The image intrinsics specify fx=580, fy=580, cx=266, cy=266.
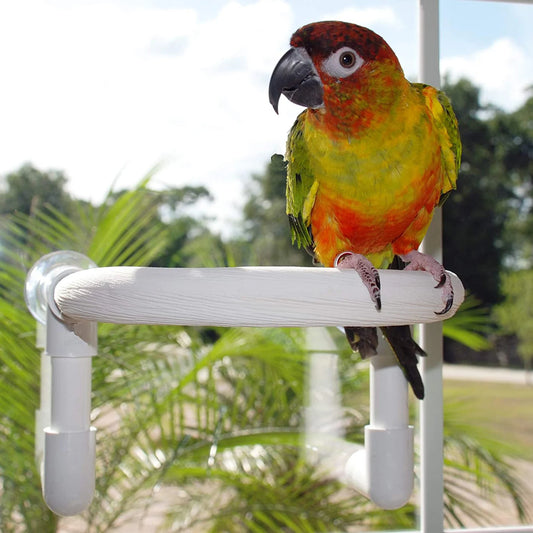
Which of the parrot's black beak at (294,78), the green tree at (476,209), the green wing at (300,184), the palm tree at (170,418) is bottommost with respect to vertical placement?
the palm tree at (170,418)

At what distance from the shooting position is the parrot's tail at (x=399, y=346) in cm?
74

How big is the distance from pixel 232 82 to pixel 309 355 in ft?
2.38

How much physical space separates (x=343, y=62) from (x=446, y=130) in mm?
215

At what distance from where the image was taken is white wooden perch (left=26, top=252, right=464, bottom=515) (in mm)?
463

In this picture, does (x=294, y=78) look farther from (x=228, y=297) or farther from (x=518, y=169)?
(x=518, y=169)

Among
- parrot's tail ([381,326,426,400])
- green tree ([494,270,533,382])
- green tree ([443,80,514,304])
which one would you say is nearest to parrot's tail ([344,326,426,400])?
parrot's tail ([381,326,426,400])

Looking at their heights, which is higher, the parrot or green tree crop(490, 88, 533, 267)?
green tree crop(490, 88, 533, 267)

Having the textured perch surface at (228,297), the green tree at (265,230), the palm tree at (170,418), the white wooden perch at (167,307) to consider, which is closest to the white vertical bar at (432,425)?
the palm tree at (170,418)

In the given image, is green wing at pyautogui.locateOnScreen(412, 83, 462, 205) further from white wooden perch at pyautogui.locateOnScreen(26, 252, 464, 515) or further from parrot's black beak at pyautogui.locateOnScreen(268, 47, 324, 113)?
white wooden perch at pyautogui.locateOnScreen(26, 252, 464, 515)

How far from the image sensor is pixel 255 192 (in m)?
1.55

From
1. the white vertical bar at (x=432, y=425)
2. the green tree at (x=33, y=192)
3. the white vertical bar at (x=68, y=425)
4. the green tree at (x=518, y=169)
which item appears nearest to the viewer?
the white vertical bar at (x=68, y=425)

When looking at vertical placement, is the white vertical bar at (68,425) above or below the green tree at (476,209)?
below

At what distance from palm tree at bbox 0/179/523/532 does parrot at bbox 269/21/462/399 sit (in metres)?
0.53

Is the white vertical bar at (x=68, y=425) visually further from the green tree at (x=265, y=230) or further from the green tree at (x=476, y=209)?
the green tree at (x=476, y=209)
